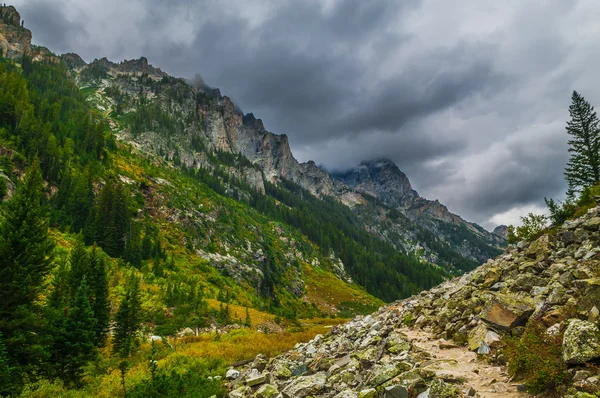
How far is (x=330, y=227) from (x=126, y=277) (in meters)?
154

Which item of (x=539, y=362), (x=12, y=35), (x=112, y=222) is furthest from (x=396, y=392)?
(x=12, y=35)

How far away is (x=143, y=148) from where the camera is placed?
15862cm

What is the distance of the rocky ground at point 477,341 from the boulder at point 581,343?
0.06ft

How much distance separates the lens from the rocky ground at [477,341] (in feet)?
23.6

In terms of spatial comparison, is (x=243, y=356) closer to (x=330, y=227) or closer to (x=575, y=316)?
(x=575, y=316)

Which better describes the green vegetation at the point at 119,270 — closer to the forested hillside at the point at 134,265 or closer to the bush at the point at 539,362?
the forested hillside at the point at 134,265

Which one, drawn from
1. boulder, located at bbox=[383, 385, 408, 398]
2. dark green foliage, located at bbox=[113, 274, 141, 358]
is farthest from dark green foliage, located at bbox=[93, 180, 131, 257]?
boulder, located at bbox=[383, 385, 408, 398]

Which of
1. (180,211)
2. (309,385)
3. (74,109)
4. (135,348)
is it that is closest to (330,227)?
(180,211)

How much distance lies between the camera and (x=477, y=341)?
10656mm

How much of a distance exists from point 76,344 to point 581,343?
71.6 ft

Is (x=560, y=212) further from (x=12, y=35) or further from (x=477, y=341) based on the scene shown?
(x=12, y=35)

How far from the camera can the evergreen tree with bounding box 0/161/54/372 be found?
49.5 feet

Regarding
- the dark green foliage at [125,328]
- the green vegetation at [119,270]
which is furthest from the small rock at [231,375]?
the dark green foliage at [125,328]

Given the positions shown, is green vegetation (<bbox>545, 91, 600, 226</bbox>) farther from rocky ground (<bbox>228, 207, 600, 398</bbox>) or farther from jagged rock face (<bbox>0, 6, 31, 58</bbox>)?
jagged rock face (<bbox>0, 6, 31, 58</bbox>)
